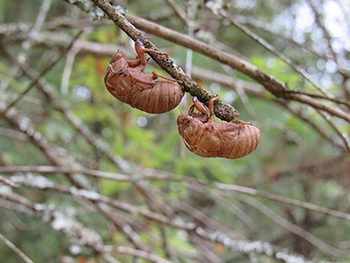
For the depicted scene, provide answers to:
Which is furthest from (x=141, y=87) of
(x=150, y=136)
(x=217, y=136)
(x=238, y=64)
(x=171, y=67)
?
(x=150, y=136)

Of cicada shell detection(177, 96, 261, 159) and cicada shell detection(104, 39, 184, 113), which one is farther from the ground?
cicada shell detection(104, 39, 184, 113)

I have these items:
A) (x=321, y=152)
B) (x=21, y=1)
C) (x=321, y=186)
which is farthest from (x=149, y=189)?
(x=321, y=152)

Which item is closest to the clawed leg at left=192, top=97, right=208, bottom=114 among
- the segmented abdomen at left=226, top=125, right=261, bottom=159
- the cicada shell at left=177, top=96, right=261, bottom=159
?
the cicada shell at left=177, top=96, right=261, bottom=159

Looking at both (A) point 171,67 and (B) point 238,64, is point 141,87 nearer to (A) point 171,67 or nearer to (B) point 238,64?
(A) point 171,67

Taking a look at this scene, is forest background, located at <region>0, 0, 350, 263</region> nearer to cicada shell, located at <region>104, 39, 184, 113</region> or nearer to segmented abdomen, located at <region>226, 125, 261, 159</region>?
cicada shell, located at <region>104, 39, 184, 113</region>

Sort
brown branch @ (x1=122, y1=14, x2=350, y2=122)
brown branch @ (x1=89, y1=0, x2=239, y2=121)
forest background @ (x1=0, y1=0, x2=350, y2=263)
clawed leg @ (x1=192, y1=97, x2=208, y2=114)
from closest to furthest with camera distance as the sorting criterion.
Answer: brown branch @ (x1=89, y1=0, x2=239, y2=121), clawed leg @ (x1=192, y1=97, x2=208, y2=114), brown branch @ (x1=122, y1=14, x2=350, y2=122), forest background @ (x1=0, y1=0, x2=350, y2=263)

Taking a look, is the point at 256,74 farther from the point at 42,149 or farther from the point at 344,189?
the point at 344,189

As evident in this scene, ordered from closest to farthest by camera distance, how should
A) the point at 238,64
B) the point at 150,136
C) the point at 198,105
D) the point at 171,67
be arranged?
the point at 171,67 → the point at 198,105 → the point at 238,64 → the point at 150,136
